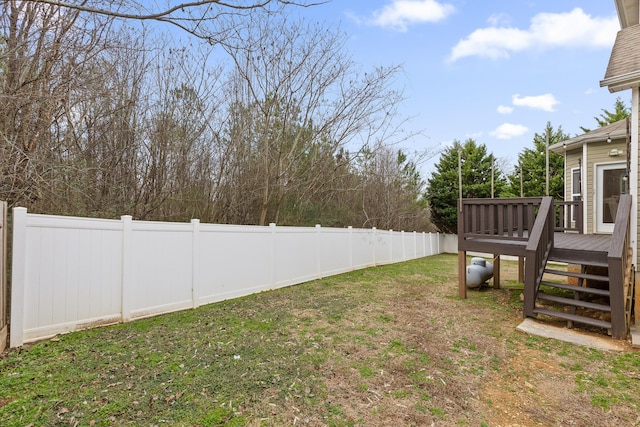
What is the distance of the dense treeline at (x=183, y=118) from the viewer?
417 centimetres

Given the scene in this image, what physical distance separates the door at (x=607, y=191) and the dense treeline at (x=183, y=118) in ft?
16.4

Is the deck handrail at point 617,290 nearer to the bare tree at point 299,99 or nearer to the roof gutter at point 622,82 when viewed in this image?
the roof gutter at point 622,82

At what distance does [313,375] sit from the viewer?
9.36 ft

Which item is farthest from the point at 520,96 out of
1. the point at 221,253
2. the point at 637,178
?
the point at 221,253

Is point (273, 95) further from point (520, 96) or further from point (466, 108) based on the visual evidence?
point (520, 96)

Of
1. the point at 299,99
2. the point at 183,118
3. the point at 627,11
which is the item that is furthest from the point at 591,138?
the point at 183,118

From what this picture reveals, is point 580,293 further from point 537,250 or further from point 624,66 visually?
point 624,66

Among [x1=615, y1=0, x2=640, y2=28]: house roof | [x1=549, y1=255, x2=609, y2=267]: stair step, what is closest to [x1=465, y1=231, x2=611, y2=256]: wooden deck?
[x1=549, y1=255, x2=609, y2=267]: stair step

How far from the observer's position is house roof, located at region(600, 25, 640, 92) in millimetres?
4688

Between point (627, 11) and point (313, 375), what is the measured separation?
10.1m

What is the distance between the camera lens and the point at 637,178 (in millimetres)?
4812

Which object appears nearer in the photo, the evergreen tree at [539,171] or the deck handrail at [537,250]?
the deck handrail at [537,250]

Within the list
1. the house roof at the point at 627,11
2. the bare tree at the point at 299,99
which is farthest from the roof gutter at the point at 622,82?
the bare tree at the point at 299,99

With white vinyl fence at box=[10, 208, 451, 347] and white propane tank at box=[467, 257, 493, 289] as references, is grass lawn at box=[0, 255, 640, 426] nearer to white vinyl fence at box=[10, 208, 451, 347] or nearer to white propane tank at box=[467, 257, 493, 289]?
white vinyl fence at box=[10, 208, 451, 347]
